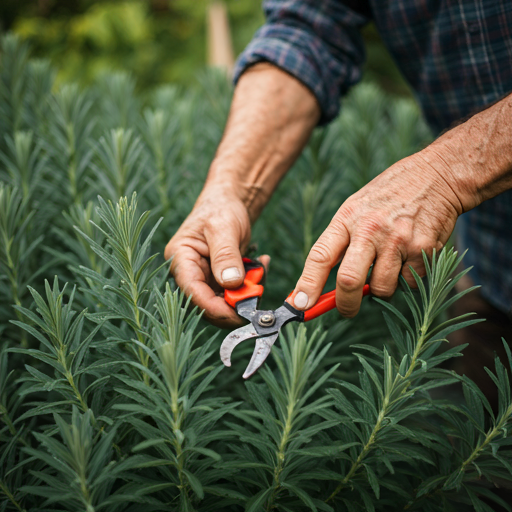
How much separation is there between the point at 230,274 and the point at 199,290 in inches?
3.6

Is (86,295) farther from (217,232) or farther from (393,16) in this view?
(393,16)

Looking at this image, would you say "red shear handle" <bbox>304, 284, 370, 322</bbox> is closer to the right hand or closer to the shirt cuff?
the right hand

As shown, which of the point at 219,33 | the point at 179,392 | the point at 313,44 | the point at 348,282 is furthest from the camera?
the point at 219,33

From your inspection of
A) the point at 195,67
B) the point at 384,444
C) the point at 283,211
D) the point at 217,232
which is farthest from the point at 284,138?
the point at 195,67

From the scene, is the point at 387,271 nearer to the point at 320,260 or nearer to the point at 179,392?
the point at 320,260

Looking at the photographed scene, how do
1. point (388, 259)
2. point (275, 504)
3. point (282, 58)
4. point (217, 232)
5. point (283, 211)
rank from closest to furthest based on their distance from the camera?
point (275, 504) < point (388, 259) < point (217, 232) < point (282, 58) < point (283, 211)

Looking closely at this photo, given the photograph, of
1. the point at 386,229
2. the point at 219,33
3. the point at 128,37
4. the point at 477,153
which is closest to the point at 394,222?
the point at 386,229

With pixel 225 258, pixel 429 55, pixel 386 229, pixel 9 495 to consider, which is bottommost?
pixel 9 495

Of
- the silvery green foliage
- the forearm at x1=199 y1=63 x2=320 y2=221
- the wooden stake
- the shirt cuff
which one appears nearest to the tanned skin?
the silvery green foliage

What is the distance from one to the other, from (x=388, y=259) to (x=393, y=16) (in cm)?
109

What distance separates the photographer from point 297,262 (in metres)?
1.51

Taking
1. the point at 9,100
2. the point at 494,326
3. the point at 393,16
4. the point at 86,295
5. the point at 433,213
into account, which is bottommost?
the point at 494,326

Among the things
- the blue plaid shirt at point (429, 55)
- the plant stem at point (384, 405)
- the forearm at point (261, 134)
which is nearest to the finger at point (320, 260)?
the plant stem at point (384, 405)

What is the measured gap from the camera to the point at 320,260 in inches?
37.1
